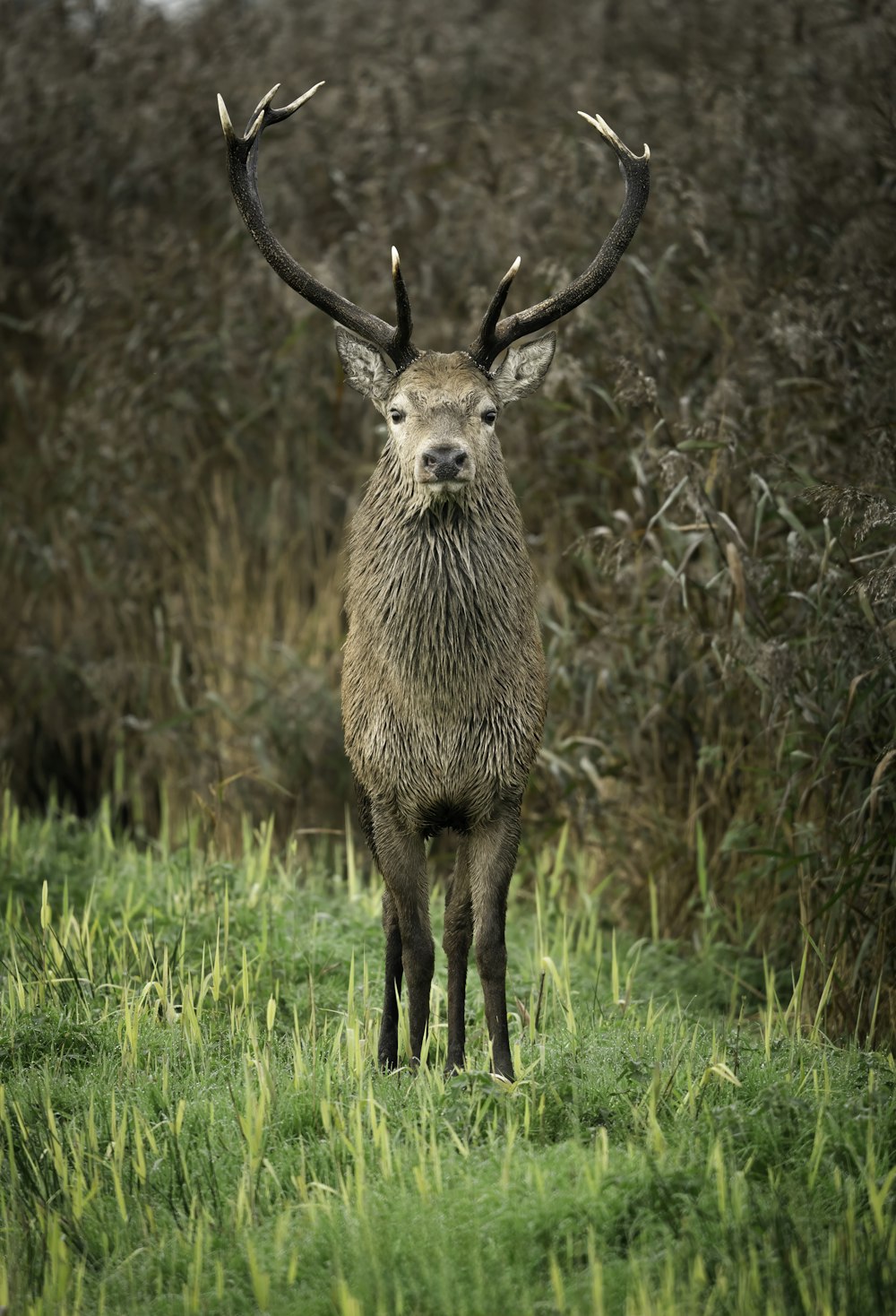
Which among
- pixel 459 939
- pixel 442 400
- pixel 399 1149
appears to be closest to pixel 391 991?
pixel 459 939

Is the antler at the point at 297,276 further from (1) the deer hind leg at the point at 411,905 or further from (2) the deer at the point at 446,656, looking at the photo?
(1) the deer hind leg at the point at 411,905

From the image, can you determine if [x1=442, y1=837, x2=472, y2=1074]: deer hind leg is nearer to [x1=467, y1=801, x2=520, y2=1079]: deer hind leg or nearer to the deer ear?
[x1=467, y1=801, x2=520, y2=1079]: deer hind leg

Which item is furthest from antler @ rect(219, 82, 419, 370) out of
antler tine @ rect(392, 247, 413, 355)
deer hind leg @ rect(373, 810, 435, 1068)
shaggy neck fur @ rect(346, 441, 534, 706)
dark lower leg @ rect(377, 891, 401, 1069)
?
dark lower leg @ rect(377, 891, 401, 1069)

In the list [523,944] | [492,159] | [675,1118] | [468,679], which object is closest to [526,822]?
[523,944]

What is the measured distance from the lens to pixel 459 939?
464 centimetres

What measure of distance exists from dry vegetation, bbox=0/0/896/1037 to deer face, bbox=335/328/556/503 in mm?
878

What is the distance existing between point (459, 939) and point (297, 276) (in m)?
2.05

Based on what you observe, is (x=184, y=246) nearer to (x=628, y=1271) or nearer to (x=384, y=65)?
(x=384, y=65)

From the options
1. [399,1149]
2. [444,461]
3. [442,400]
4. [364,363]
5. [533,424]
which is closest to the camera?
[399,1149]

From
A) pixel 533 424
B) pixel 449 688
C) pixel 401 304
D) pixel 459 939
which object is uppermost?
pixel 533 424

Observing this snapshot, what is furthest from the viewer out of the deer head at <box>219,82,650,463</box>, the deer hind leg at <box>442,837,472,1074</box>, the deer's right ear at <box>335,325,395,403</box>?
the deer's right ear at <box>335,325,395,403</box>

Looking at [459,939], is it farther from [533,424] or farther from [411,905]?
[533,424]

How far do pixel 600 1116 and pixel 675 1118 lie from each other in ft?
0.71

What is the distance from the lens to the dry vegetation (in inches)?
221
